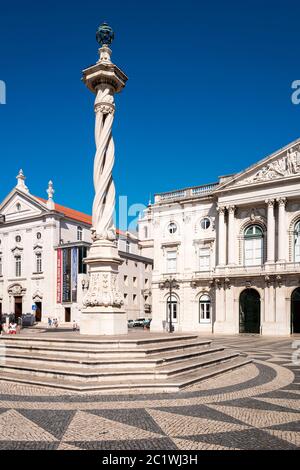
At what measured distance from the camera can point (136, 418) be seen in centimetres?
769

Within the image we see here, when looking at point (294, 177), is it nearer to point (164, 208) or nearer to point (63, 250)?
point (164, 208)

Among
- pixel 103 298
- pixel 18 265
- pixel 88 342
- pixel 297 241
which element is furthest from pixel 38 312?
pixel 88 342

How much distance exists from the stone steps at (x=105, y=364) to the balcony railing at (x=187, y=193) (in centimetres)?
2889

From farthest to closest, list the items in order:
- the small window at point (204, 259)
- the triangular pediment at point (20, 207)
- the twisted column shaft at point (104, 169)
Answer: the triangular pediment at point (20, 207) < the small window at point (204, 259) < the twisted column shaft at point (104, 169)

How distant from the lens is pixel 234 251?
38.8 meters

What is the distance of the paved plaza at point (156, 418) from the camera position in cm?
636

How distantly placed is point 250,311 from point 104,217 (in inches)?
971

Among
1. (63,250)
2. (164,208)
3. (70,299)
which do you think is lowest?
(70,299)

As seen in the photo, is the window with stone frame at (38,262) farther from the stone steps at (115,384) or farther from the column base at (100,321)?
the stone steps at (115,384)

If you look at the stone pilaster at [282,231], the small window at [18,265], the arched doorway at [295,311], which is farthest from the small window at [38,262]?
the arched doorway at [295,311]

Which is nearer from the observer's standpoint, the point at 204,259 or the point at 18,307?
the point at 204,259

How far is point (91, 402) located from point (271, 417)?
139 inches

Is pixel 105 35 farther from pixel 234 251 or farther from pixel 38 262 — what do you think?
pixel 38 262
